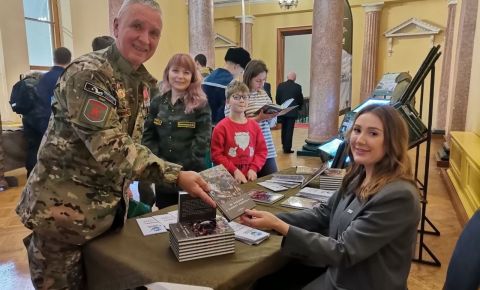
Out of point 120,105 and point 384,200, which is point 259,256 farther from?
point 120,105

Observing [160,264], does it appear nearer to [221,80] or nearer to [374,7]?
[221,80]

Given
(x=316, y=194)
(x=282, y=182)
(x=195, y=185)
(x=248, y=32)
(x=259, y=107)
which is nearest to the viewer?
(x=195, y=185)

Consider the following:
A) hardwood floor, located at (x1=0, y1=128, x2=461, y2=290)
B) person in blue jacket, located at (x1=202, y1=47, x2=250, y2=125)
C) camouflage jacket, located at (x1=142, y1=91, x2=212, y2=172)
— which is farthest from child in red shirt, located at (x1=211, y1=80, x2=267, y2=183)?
hardwood floor, located at (x1=0, y1=128, x2=461, y2=290)

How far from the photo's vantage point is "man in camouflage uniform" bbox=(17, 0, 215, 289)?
1250 mm

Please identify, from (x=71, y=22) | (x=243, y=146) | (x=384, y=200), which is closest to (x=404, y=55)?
(x=71, y=22)

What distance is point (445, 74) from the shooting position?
28.6 feet

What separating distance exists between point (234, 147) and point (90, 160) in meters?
1.39

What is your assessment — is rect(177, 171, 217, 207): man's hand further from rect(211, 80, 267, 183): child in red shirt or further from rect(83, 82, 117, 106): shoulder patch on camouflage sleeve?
rect(211, 80, 267, 183): child in red shirt

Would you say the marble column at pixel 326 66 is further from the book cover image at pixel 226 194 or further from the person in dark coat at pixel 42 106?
the book cover image at pixel 226 194

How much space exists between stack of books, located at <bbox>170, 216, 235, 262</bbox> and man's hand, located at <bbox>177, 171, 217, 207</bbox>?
0.09 meters

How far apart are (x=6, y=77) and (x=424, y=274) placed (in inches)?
262

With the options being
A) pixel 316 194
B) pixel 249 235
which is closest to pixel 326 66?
pixel 316 194

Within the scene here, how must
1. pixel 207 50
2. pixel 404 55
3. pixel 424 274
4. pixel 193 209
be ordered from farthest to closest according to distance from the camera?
pixel 404 55, pixel 207 50, pixel 424 274, pixel 193 209

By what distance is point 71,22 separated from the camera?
7711 mm
